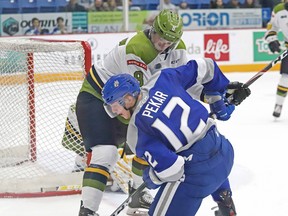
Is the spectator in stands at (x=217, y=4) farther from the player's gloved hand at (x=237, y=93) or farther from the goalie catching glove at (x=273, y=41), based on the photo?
the player's gloved hand at (x=237, y=93)

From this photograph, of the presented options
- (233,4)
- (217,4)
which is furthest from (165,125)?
(233,4)

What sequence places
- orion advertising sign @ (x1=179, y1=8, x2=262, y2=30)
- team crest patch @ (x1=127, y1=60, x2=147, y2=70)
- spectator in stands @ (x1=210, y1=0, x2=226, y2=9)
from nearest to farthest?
team crest patch @ (x1=127, y1=60, x2=147, y2=70), orion advertising sign @ (x1=179, y1=8, x2=262, y2=30), spectator in stands @ (x1=210, y1=0, x2=226, y2=9)

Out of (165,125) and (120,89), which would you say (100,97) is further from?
(165,125)

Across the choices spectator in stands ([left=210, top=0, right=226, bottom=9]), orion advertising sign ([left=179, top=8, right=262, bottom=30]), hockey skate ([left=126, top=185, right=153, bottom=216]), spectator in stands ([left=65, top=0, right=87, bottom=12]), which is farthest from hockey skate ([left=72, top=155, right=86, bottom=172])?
spectator in stands ([left=210, top=0, right=226, bottom=9])

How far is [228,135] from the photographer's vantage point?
205 inches

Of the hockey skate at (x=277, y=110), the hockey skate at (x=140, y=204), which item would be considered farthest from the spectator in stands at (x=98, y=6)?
the hockey skate at (x=140, y=204)

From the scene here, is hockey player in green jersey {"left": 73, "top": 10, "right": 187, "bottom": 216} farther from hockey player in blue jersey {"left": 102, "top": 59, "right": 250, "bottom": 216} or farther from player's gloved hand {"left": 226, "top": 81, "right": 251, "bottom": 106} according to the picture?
hockey player in blue jersey {"left": 102, "top": 59, "right": 250, "bottom": 216}

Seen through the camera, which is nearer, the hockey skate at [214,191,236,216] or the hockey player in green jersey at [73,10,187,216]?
the hockey skate at [214,191,236,216]

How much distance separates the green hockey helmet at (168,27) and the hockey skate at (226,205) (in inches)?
27.2

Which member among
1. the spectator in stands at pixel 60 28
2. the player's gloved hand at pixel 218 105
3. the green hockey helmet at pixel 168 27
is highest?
the green hockey helmet at pixel 168 27

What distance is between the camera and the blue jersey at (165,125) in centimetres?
235

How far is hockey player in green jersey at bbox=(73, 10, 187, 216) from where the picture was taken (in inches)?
115

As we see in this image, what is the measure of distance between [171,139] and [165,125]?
56 millimetres

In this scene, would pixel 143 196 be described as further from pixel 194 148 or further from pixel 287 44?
pixel 287 44
